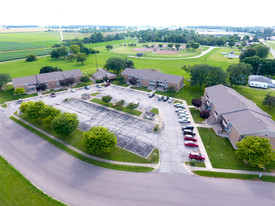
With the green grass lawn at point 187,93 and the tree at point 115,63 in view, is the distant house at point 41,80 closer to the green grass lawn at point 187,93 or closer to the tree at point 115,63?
the tree at point 115,63

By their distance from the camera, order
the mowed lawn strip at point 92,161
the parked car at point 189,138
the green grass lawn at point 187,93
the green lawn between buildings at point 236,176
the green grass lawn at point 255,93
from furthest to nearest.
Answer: the green grass lawn at point 187,93 → the green grass lawn at point 255,93 → the parked car at point 189,138 → the mowed lawn strip at point 92,161 → the green lawn between buildings at point 236,176

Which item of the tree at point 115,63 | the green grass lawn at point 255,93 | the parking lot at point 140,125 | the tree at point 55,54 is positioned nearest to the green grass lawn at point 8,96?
the parking lot at point 140,125

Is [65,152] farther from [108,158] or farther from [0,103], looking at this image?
[0,103]

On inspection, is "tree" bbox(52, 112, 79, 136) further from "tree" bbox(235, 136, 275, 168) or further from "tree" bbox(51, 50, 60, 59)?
"tree" bbox(51, 50, 60, 59)

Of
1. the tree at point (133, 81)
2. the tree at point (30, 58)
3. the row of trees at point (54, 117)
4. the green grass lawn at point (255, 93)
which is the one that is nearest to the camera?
the row of trees at point (54, 117)

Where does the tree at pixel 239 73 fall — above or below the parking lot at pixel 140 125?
above

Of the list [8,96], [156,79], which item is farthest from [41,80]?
[156,79]
